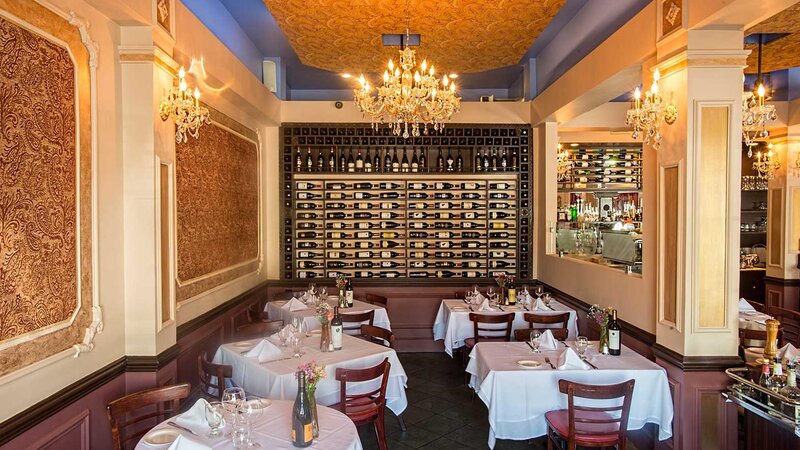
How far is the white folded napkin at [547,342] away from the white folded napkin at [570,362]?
0.43 meters

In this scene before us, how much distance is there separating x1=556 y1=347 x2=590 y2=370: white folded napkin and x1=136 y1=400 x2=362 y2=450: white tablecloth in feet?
5.56

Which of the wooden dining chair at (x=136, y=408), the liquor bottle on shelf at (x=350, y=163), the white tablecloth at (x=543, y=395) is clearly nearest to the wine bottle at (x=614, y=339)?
the white tablecloth at (x=543, y=395)

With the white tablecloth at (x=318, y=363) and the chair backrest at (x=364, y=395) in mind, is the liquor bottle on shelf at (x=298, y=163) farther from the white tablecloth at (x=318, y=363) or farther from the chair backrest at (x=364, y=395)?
the chair backrest at (x=364, y=395)

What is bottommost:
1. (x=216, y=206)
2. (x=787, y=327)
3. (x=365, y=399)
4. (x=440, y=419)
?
(x=440, y=419)

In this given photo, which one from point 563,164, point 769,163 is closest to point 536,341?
point 563,164

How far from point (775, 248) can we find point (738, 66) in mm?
6106

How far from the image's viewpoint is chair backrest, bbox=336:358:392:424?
10.6 feet

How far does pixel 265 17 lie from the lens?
5.88m

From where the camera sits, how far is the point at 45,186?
2.58m

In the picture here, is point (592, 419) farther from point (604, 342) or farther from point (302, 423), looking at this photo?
point (302, 423)

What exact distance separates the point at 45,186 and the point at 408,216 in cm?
517

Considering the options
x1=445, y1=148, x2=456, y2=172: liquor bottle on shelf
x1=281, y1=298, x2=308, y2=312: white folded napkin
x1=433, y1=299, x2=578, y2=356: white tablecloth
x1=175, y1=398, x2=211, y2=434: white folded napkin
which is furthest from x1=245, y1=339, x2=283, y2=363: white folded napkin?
x1=445, y1=148, x2=456, y2=172: liquor bottle on shelf

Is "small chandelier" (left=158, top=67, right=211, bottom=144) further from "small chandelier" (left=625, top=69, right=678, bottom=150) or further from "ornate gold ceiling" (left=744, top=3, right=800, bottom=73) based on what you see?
"ornate gold ceiling" (left=744, top=3, right=800, bottom=73)

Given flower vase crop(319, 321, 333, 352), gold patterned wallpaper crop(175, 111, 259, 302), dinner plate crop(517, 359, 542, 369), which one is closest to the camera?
dinner plate crop(517, 359, 542, 369)
